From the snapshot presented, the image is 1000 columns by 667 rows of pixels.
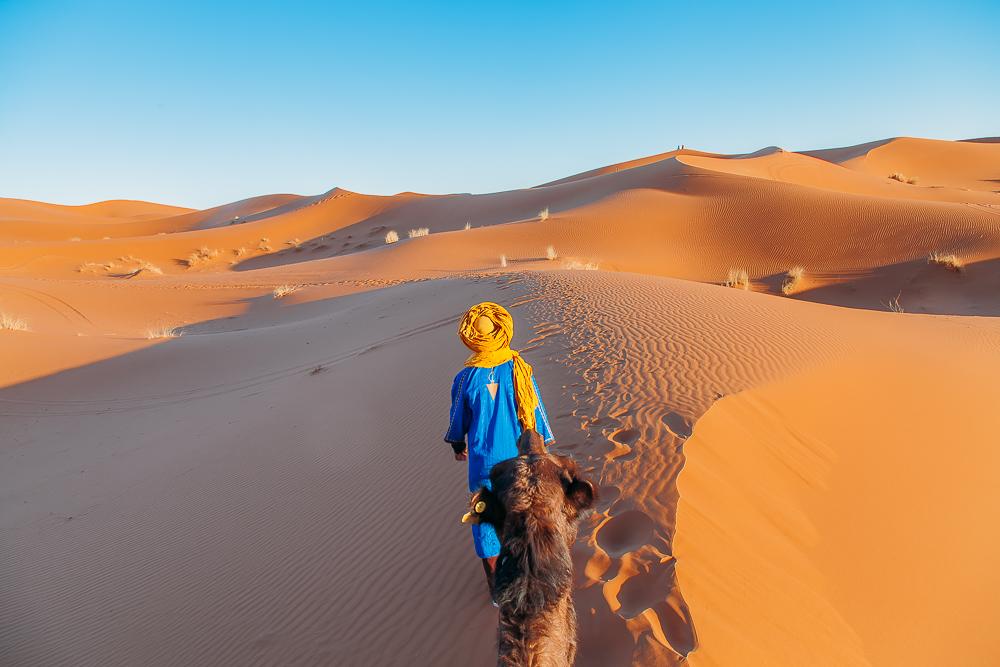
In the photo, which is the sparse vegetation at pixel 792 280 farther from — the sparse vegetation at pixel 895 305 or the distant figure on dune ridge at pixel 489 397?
the distant figure on dune ridge at pixel 489 397

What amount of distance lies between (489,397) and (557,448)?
1.78 meters

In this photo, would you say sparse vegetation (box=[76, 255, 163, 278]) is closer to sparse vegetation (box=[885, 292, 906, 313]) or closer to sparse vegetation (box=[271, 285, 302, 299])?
sparse vegetation (box=[271, 285, 302, 299])

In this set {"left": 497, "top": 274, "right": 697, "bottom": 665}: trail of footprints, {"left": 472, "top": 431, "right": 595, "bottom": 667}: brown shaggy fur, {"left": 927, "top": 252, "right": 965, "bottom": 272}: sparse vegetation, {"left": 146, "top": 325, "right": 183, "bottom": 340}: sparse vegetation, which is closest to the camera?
{"left": 472, "top": 431, "right": 595, "bottom": 667}: brown shaggy fur

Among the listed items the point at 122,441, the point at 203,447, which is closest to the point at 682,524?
the point at 203,447

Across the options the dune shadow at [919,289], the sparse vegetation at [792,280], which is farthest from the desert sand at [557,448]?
the sparse vegetation at [792,280]

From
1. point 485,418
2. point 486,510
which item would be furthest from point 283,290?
point 486,510

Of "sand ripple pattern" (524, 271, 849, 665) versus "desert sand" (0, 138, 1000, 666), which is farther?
"desert sand" (0, 138, 1000, 666)

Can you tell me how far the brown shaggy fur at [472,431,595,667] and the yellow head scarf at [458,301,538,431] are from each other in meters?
1.03

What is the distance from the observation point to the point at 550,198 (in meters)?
34.2

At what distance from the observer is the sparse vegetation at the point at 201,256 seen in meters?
31.3

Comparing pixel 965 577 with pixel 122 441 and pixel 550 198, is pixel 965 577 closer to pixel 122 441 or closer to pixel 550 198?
pixel 122 441

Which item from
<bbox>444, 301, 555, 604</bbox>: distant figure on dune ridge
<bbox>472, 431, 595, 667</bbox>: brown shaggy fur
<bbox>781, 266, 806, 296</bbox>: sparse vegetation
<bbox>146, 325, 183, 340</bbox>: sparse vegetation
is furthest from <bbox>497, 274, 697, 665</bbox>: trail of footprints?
<bbox>146, 325, 183, 340</bbox>: sparse vegetation

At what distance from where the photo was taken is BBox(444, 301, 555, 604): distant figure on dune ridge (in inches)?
111

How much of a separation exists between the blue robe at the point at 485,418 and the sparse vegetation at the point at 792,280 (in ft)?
50.3
